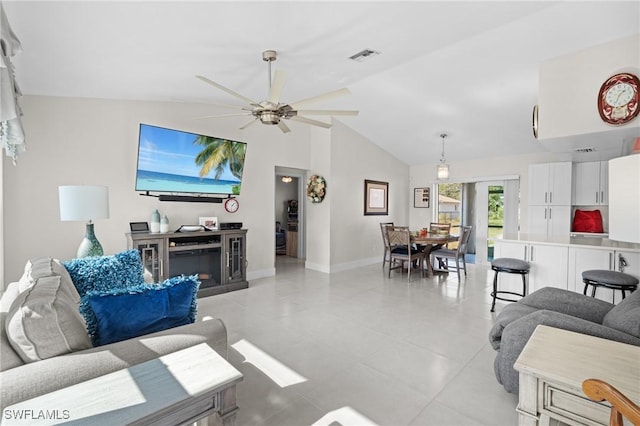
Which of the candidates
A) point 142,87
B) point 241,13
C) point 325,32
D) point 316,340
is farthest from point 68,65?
point 316,340

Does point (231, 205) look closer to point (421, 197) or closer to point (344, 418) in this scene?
point (344, 418)

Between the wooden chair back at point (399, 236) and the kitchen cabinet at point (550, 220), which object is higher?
the kitchen cabinet at point (550, 220)

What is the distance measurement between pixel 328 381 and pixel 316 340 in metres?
0.69

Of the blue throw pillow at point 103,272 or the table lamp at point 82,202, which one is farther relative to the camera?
the table lamp at point 82,202

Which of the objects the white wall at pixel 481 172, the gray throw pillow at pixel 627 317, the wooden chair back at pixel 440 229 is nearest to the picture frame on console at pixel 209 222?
the wooden chair back at pixel 440 229

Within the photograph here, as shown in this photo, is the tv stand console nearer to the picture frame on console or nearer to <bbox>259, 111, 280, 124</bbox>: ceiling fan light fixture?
the picture frame on console

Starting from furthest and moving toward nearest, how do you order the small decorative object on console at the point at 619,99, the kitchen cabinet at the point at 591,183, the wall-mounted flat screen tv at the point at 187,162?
the kitchen cabinet at the point at 591,183
the wall-mounted flat screen tv at the point at 187,162
the small decorative object on console at the point at 619,99

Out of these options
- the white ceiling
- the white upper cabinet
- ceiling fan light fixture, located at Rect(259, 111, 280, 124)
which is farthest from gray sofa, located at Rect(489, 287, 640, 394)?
the white upper cabinet

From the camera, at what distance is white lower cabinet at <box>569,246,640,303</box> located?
3.08m

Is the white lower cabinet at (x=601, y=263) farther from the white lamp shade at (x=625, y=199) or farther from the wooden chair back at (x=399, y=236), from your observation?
the white lamp shade at (x=625, y=199)

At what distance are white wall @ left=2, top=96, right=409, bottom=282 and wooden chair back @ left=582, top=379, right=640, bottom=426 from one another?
15.5 feet

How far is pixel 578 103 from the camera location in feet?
11.3

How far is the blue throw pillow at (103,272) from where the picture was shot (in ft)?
8.12

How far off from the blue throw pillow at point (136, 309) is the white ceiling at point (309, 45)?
209cm
